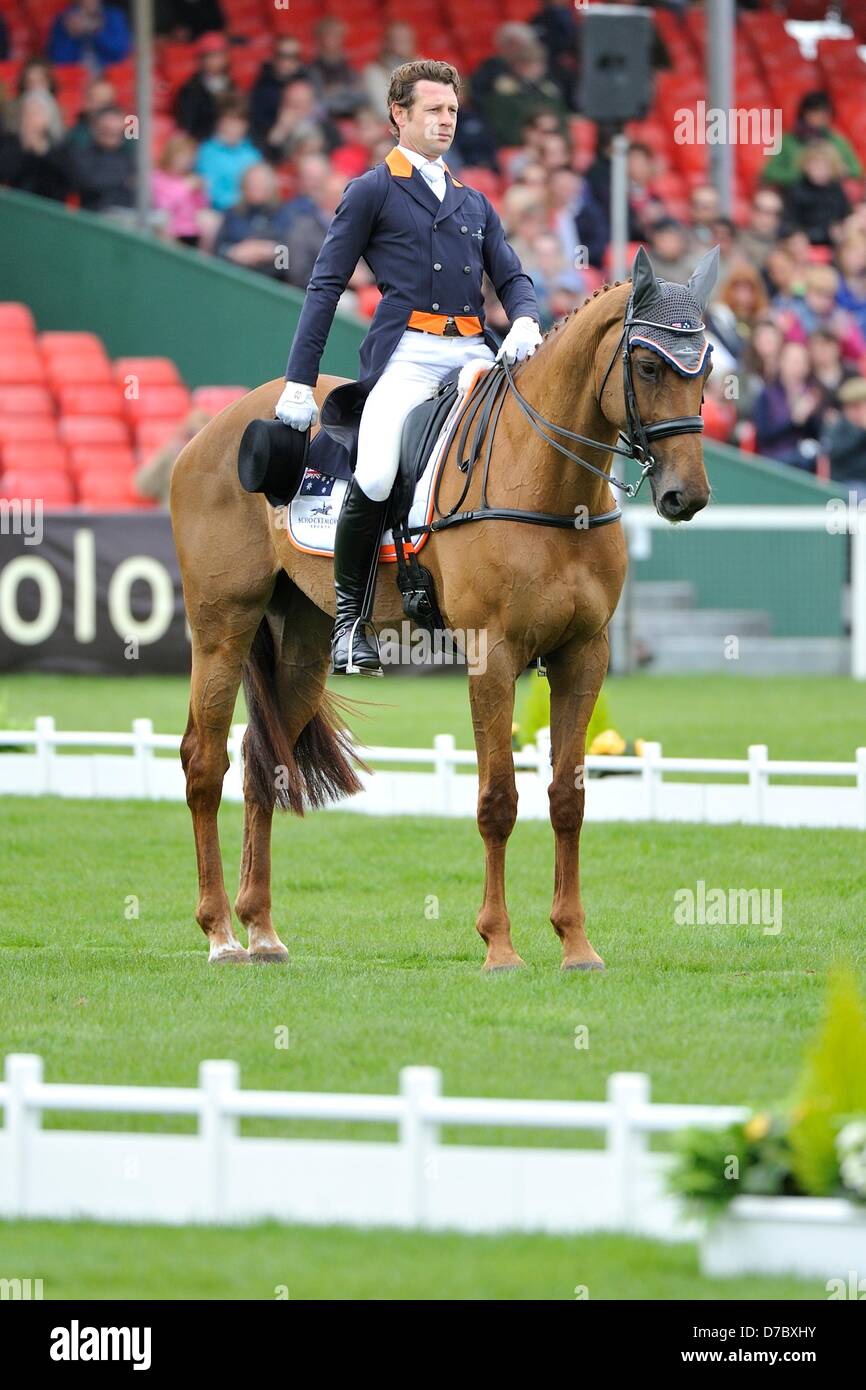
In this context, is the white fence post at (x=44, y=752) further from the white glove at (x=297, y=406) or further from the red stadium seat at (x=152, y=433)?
the red stadium seat at (x=152, y=433)

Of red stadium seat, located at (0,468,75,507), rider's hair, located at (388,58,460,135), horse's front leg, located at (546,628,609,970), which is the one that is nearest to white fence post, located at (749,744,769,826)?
horse's front leg, located at (546,628,609,970)

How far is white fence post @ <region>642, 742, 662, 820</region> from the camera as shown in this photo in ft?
38.7

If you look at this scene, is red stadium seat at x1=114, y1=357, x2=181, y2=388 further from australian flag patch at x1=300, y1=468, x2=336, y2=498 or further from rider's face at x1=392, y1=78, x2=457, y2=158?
rider's face at x1=392, y1=78, x2=457, y2=158

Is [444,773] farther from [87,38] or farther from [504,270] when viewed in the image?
[87,38]

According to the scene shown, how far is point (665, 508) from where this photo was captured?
285 inches

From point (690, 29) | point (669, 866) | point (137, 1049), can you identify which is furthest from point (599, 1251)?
point (690, 29)

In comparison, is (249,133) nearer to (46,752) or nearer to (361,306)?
(361,306)

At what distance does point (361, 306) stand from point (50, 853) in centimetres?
1031

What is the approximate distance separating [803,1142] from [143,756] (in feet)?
28.0

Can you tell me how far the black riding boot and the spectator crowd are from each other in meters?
10.7

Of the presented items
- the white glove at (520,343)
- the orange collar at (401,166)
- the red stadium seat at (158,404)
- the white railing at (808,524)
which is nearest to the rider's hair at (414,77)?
the orange collar at (401,166)

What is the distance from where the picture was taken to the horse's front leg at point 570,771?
25.8 feet

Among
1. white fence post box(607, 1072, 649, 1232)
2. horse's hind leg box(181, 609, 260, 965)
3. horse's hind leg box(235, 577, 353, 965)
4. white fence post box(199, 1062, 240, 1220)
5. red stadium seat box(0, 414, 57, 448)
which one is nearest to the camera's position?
white fence post box(607, 1072, 649, 1232)

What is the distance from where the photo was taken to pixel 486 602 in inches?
304
